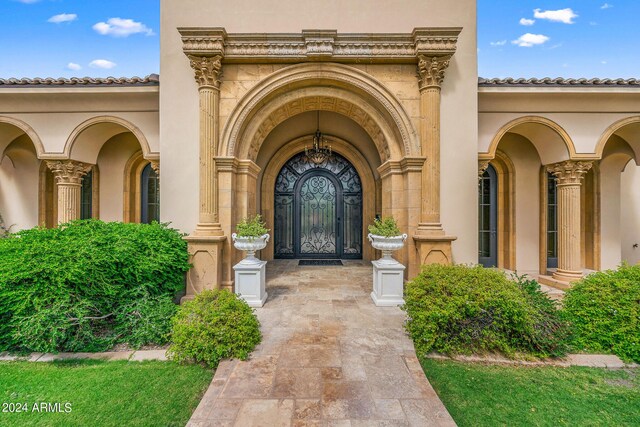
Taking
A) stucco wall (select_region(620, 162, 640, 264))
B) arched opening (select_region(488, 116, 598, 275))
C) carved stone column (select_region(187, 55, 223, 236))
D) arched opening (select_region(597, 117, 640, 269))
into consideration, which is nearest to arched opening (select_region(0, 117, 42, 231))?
carved stone column (select_region(187, 55, 223, 236))

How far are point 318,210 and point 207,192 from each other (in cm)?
442

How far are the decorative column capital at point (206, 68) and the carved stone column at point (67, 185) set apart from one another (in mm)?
3895

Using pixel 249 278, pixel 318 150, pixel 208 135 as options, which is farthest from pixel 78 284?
pixel 318 150

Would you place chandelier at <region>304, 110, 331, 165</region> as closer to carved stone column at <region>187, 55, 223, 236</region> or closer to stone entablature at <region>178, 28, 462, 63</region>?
stone entablature at <region>178, 28, 462, 63</region>

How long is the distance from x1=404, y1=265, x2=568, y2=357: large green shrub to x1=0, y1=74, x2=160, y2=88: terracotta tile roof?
22.3 feet

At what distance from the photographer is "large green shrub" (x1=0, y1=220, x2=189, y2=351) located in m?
3.39

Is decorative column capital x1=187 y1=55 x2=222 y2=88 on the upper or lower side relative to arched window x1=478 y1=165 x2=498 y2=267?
upper

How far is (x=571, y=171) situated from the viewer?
20.6 ft

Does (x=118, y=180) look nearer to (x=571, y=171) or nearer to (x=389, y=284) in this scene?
(x=389, y=284)

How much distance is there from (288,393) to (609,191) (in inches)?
379

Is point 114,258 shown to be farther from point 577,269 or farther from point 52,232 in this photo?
point 577,269

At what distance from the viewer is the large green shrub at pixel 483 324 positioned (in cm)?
339

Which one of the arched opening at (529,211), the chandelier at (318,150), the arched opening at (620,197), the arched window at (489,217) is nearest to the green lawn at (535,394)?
the arched opening at (529,211)

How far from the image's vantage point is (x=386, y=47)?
5.26 meters
